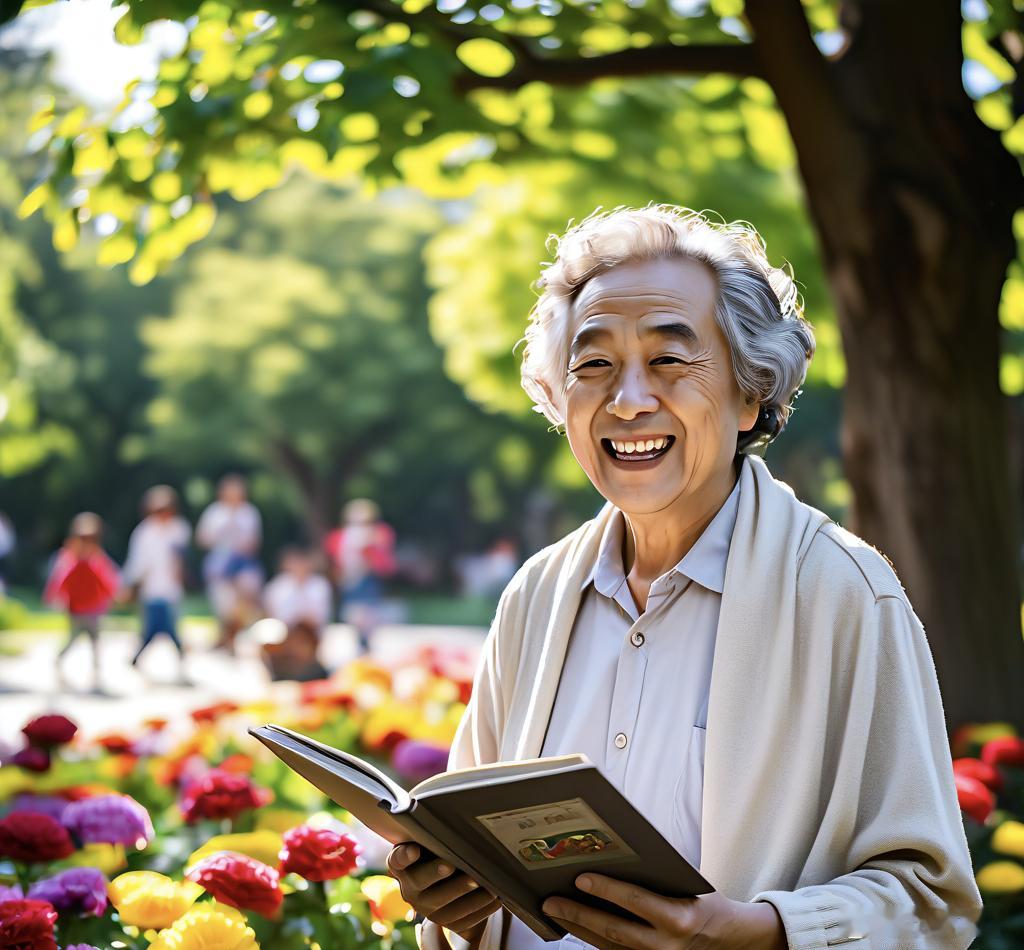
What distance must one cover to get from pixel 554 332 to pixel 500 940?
108 cm

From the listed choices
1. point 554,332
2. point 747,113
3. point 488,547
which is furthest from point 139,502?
point 554,332

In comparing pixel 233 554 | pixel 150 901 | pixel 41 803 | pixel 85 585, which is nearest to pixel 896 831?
pixel 150 901

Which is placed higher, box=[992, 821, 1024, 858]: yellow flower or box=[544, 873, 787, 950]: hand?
box=[544, 873, 787, 950]: hand

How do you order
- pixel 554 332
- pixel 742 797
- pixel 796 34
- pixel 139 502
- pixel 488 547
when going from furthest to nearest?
pixel 488 547 < pixel 139 502 < pixel 796 34 < pixel 554 332 < pixel 742 797

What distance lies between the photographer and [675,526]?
2.40 meters

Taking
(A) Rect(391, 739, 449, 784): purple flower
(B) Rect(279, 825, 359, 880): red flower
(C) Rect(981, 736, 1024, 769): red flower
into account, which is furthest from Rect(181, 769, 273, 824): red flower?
(C) Rect(981, 736, 1024, 769): red flower

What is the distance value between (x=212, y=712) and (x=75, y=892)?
2.44 m

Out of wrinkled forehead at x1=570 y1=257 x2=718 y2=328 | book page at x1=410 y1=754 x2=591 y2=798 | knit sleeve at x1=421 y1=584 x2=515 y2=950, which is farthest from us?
knit sleeve at x1=421 y1=584 x2=515 y2=950

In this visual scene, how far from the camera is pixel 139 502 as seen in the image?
1623 inches

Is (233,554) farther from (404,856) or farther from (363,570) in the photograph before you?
(404,856)

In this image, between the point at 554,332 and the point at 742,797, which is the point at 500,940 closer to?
the point at 742,797

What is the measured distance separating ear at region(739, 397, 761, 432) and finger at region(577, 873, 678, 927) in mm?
891

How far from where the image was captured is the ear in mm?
2457

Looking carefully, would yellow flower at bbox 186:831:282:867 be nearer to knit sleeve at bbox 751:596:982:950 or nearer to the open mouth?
the open mouth
